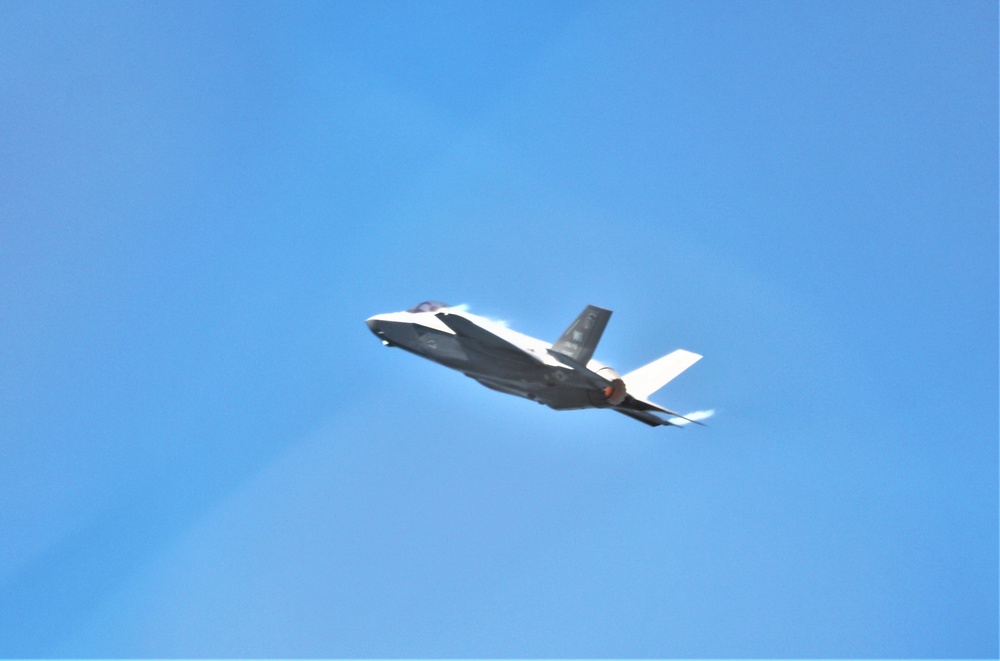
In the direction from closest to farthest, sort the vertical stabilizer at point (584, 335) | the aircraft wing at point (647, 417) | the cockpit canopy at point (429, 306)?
the vertical stabilizer at point (584, 335) < the aircraft wing at point (647, 417) < the cockpit canopy at point (429, 306)

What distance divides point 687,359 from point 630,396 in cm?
647

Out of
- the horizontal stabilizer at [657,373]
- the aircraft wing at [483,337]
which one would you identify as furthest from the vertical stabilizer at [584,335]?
the horizontal stabilizer at [657,373]

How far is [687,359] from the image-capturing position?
5966 cm

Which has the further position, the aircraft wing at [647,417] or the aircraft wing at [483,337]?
the aircraft wing at [647,417]

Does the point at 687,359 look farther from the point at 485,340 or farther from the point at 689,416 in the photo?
the point at 485,340

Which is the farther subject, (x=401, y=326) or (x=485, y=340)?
(x=401, y=326)

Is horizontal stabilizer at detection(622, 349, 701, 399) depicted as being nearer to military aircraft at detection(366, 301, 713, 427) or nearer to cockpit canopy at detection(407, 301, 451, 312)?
military aircraft at detection(366, 301, 713, 427)

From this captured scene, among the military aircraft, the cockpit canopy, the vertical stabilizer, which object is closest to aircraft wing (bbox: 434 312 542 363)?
the military aircraft

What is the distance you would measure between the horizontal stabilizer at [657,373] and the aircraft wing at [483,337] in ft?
19.7

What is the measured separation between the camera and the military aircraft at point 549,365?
176 ft

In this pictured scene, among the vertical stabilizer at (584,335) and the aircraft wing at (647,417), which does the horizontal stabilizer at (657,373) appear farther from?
the vertical stabilizer at (584,335)

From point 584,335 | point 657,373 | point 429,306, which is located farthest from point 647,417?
point 429,306

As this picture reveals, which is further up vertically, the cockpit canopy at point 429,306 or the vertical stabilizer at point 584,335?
the cockpit canopy at point 429,306

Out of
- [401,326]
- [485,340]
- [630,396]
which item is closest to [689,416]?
[630,396]
